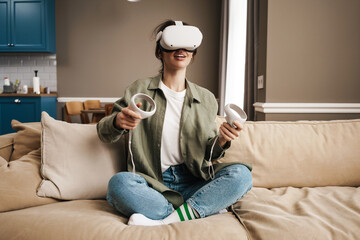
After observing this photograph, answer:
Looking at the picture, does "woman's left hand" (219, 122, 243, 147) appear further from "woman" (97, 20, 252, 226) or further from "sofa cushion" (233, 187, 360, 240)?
"sofa cushion" (233, 187, 360, 240)

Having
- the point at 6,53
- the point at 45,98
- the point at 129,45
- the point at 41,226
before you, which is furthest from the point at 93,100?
the point at 41,226

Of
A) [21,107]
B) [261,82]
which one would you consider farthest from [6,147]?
[21,107]

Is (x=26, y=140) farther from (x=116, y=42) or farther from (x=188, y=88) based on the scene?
(x=116, y=42)

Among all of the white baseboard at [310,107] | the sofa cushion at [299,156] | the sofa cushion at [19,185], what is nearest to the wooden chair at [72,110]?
the sofa cushion at [19,185]

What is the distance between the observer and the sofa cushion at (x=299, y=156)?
1565mm

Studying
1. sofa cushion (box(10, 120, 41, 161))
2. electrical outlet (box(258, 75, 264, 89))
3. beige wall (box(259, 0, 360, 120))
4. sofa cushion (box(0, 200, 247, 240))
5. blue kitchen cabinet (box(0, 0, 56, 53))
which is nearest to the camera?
sofa cushion (box(0, 200, 247, 240))

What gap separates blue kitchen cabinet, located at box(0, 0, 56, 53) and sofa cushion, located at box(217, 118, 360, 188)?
4.24 metres

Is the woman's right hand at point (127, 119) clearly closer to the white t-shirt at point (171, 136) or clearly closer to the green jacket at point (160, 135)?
the green jacket at point (160, 135)

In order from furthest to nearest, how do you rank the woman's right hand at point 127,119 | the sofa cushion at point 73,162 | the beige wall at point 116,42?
the beige wall at point 116,42, the sofa cushion at point 73,162, the woman's right hand at point 127,119

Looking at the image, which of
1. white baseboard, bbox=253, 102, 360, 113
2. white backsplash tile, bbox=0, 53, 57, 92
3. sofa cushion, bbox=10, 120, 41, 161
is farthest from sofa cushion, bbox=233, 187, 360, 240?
white backsplash tile, bbox=0, 53, 57, 92

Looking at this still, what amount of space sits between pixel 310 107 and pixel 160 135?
1.30m

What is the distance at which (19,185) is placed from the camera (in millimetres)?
1271

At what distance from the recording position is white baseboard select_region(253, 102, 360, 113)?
2.10m

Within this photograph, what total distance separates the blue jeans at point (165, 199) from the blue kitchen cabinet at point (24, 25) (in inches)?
169
